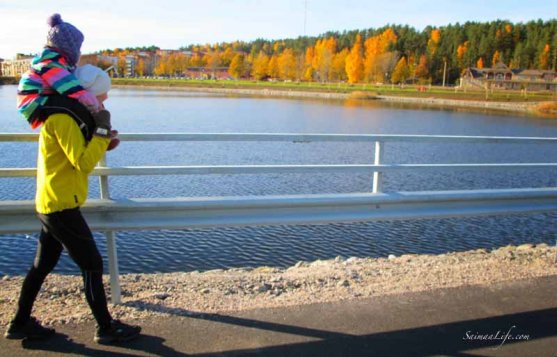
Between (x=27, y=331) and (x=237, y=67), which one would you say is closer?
(x=27, y=331)

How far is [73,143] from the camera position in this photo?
2.95 meters

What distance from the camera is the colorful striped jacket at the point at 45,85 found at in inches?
117

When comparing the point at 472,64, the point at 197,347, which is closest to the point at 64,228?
the point at 197,347

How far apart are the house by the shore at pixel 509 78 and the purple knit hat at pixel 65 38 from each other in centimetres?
11505

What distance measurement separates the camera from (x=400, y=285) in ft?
15.4

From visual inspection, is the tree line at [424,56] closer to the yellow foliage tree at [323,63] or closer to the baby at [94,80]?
the yellow foliage tree at [323,63]

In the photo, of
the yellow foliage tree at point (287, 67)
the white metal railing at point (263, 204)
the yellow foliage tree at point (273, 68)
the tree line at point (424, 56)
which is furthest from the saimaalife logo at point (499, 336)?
the yellow foliage tree at point (273, 68)

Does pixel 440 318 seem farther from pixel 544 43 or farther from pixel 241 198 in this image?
pixel 544 43

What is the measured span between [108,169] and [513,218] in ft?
37.9

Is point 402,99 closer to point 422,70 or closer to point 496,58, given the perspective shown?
point 422,70

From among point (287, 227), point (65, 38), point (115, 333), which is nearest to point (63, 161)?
point (65, 38)

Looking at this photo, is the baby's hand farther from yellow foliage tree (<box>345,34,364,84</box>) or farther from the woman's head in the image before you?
yellow foliage tree (<box>345,34,364,84</box>)

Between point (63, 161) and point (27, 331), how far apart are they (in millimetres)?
1222

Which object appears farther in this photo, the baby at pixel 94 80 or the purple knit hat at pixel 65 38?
the baby at pixel 94 80
